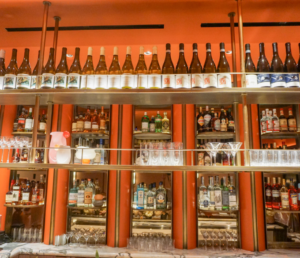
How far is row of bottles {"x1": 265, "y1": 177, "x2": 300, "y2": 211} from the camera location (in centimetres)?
292

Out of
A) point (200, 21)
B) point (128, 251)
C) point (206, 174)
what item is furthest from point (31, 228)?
point (200, 21)

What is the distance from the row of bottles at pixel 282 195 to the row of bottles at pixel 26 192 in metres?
2.83

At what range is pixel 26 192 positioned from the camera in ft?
10.6

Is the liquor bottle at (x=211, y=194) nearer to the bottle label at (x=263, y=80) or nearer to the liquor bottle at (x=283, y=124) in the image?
the liquor bottle at (x=283, y=124)

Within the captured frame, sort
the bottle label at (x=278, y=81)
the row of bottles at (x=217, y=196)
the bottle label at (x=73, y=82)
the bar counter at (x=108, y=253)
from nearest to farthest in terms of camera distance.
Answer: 1. the bottle label at (x=278, y=81)
2. the bottle label at (x=73, y=82)
3. the bar counter at (x=108, y=253)
4. the row of bottles at (x=217, y=196)

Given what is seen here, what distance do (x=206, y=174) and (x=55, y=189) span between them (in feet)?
6.31

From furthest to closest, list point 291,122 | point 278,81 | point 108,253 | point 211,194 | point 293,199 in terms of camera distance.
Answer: point 291,122, point 211,194, point 293,199, point 108,253, point 278,81

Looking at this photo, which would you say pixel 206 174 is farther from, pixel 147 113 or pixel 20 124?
pixel 20 124

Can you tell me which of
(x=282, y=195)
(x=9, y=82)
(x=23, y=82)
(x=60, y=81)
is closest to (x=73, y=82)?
(x=60, y=81)

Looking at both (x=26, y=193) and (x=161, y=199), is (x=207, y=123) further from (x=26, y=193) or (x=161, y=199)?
(x=26, y=193)

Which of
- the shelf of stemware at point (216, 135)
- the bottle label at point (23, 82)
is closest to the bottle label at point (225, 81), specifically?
the bottle label at point (23, 82)

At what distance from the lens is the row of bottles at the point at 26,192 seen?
3.18 m

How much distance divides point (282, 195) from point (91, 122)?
2511mm

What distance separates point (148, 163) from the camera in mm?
1631
